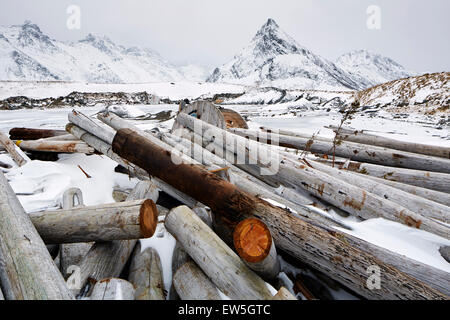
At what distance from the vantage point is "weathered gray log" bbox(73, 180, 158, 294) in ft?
5.93

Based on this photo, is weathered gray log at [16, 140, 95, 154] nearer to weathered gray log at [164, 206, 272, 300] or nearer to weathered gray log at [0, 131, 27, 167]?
weathered gray log at [0, 131, 27, 167]

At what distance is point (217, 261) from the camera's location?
69.0 inches

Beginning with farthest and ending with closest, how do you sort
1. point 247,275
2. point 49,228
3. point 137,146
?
point 137,146, point 49,228, point 247,275

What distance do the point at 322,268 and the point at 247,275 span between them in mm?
623

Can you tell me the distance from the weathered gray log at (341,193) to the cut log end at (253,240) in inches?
68.8

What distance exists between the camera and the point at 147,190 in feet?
9.39

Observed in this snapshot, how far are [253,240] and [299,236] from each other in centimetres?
56

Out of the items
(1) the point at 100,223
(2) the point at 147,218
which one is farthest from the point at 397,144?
(1) the point at 100,223

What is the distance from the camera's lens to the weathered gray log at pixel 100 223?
6.23 ft

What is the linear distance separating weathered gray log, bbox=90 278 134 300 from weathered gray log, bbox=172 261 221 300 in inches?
13.8

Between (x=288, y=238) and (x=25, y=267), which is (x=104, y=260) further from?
(x=288, y=238)
